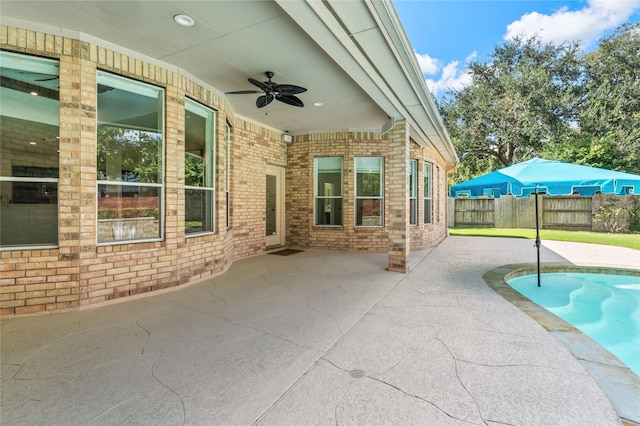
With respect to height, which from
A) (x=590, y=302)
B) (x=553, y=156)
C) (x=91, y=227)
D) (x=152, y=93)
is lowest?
(x=590, y=302)

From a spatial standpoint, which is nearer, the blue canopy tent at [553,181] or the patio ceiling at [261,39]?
the patio ceiling at [261,39]

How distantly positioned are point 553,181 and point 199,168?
530 cm

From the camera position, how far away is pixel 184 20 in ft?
9.53

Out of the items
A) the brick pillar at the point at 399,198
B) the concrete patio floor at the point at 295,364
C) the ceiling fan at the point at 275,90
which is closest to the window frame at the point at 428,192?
the brick pillar at the point at 399,198

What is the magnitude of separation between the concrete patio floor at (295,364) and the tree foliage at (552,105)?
13.8 m

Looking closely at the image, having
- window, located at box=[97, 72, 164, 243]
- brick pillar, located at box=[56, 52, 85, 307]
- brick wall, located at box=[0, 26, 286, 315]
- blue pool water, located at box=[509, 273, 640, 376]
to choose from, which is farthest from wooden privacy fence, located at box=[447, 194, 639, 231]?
brick pillar, located at box=[56, 52, 85, 307]

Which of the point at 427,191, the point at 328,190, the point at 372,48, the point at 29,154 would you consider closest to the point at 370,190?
the point at 328,190

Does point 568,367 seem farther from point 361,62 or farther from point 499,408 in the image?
point 361,62

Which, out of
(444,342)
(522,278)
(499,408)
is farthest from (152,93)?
(522,278)

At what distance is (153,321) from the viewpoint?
2.96m

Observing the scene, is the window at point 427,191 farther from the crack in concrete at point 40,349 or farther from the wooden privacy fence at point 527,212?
the crack in concrete at point 40,349

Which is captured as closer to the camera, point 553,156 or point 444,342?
point 444,342

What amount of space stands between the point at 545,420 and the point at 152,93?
17.3ft

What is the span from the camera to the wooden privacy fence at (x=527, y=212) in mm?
11633
